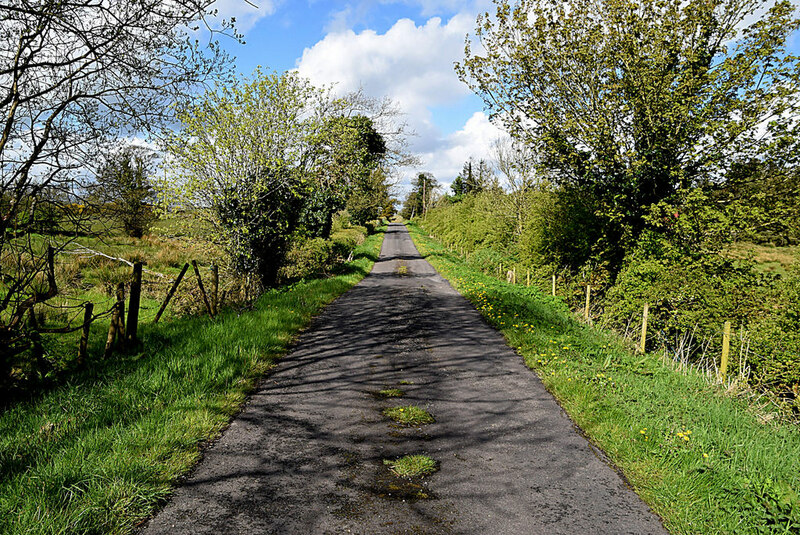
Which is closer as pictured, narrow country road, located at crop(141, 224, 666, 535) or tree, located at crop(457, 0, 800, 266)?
narrow country road, located at crop(141, 224, 666, 535)

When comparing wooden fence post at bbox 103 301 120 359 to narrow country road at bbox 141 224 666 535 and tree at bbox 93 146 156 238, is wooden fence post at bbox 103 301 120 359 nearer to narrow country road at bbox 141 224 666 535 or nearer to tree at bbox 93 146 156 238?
tree at bbox 93 146 156 238

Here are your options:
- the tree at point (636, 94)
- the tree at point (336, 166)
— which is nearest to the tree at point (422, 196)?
the tree at point (336, 166)

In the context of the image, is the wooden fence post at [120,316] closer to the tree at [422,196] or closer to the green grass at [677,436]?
the green grass at [677,436]

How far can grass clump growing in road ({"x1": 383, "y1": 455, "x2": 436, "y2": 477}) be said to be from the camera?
12.7 ft

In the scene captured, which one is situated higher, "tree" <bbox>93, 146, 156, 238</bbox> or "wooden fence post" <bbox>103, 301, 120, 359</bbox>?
"tree" <bbox>93, 146, 156, 238</bbox>

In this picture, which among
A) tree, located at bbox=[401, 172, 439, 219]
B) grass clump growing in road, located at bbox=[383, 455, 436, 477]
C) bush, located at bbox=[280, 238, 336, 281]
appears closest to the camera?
grass clump growing in road, located at bbox=[383, 455, 436, 477]

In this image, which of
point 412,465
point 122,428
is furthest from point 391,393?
point 122,428

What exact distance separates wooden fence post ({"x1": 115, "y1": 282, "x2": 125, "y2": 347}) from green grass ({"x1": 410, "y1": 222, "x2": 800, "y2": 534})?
6309mm

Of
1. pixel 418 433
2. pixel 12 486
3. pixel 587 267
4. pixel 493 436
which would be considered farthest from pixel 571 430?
pixel 587 267

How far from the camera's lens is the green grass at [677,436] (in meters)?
3.43

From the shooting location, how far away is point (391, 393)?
582 cm

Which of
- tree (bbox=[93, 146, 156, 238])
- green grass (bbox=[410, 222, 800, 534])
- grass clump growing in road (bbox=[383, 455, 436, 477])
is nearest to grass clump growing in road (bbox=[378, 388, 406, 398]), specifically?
grass clump growing in road (bbox=[383, 455, 436, 477])

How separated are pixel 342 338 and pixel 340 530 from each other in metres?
5.71

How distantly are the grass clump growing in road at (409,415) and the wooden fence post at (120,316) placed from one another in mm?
4191
